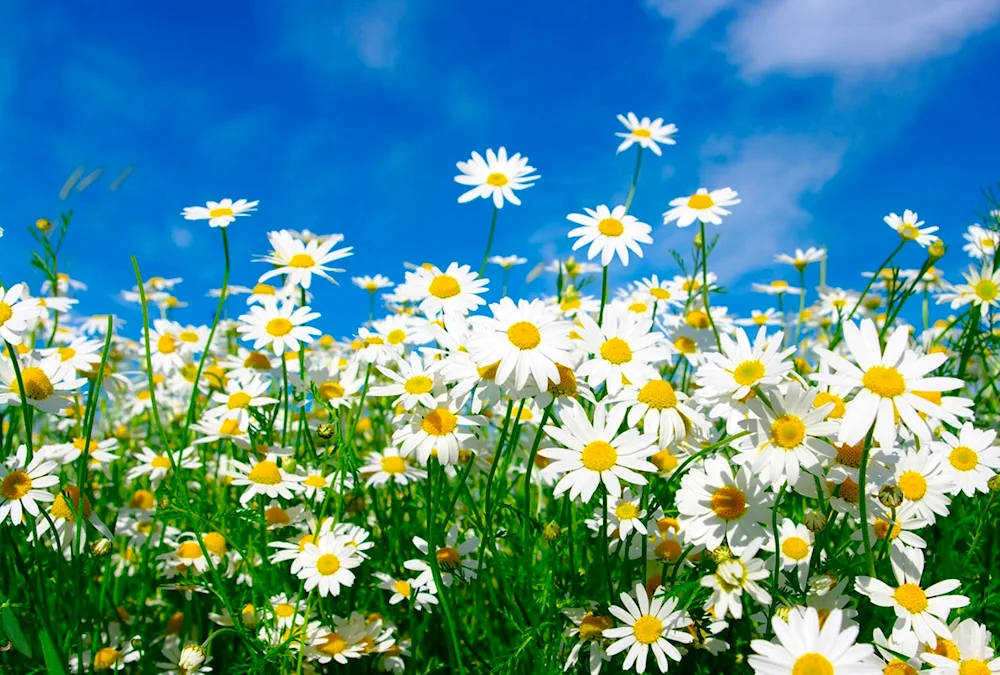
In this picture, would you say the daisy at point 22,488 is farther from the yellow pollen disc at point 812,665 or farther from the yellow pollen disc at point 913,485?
the yellow pollen disc at point 913,485

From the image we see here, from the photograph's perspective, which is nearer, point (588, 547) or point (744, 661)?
point (744, 661)

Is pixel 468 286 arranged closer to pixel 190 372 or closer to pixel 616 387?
pixel 616 387

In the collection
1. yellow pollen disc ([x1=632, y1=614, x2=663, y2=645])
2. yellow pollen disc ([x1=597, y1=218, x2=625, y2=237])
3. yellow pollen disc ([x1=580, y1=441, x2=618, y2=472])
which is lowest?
yellow pollen disc ([x1=632, y1=614, x2=663, y2=645])

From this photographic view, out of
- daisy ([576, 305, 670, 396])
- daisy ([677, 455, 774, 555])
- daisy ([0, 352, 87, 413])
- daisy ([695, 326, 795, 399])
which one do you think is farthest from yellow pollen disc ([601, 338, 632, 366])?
daisy ([0, 352, 87, 413])

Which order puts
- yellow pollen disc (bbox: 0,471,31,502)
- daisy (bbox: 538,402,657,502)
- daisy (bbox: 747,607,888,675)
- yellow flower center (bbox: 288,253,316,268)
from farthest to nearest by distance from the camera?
1. yellow flower center (bbox: 288,253,316,268)
2. yellow pollen disc (bbox: 0,471,31,502)
3. daisy (bbox: 538,402,657,502)
4. daisy (bbox: 747,607,888,675)

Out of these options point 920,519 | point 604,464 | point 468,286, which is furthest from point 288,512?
point 920,519

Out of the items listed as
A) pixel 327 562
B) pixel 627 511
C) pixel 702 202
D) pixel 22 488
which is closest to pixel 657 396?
pixel 627 511

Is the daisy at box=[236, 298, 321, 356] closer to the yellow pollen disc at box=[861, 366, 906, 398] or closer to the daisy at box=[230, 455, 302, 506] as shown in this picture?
the daisy at box=[230, 455, 302, 506]
